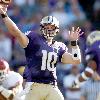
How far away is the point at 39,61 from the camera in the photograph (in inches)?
335

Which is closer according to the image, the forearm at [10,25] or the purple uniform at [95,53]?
the forearm at [10,25]

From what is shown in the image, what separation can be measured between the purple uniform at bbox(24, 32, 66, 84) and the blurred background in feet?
13.4

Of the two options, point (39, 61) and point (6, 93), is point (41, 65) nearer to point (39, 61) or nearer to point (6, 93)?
point (39, 61)

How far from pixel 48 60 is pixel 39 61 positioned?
0.13 metres

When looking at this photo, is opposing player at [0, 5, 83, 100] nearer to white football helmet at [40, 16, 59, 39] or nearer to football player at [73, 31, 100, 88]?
white football helmet at [40, 16, 59, 39]

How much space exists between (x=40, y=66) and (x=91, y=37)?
2.79 meters

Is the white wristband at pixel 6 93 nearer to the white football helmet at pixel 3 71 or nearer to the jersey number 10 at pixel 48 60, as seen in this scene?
the white football helmet at pixel 3 71

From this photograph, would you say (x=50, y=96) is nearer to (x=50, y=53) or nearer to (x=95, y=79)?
(x=50, y=53)

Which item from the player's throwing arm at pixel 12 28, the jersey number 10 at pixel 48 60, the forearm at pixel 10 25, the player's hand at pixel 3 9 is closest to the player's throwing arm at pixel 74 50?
the jersey number 10 at pixel 48 60

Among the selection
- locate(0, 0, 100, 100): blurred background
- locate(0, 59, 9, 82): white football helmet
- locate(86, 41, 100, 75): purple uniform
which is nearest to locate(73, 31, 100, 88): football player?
locate(86, 41, 100, 75): purple uniform

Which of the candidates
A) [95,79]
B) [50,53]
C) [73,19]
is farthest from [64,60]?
[73,19]

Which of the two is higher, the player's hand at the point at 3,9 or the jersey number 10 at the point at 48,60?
the player's hand at the point at 3,9

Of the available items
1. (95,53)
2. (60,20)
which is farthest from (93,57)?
(60,20)

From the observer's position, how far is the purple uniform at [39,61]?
27.8 ft
